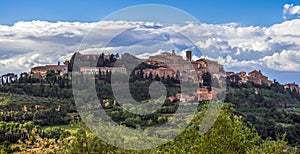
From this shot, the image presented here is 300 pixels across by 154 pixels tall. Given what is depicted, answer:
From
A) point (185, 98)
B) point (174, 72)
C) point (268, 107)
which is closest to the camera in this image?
point (185, 98)

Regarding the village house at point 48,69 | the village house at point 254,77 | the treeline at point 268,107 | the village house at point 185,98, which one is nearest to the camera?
the village house at point 185,98

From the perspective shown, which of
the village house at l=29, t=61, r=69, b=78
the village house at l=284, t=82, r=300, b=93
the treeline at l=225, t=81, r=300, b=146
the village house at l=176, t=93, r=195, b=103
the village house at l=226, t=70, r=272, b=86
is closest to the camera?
the village house at l=176, t=93, r=195, b=103

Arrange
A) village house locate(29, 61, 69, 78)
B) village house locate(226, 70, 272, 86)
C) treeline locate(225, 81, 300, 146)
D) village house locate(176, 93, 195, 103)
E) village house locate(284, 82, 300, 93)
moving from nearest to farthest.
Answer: village house locate(176, 93, 195, 103)
treeline locate(225, 81, 300, 146)
village house locate(29, 61, 69, 78)
village house locate(226, 70, 272, 86)
village house locate(284, 82, 300, 93)

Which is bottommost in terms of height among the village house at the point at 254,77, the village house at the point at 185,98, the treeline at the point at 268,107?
the treeline at the point at 268,107

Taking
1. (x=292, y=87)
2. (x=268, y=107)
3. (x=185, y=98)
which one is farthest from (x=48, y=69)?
(x=292, y=87)

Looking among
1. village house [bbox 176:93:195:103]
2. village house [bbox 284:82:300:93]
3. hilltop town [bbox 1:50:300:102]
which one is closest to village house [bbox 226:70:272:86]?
hilltop town [bbox 1:50:300:102]

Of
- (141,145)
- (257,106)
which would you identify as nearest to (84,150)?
(141,145)

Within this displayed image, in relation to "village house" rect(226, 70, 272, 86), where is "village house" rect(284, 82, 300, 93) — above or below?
below

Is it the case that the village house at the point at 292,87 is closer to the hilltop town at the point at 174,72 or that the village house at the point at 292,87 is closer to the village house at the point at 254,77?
the hilltop town at the point at 174,72

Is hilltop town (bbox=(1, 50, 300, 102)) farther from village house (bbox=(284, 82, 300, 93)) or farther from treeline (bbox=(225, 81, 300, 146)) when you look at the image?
treeline (bbox=(225, 81, 300, 146))

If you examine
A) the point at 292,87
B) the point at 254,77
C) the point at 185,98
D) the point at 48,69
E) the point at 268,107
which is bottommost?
the point at 268,107

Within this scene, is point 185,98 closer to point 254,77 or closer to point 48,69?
point 48,69

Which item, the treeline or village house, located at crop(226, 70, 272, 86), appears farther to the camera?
village house, located at crop(226, 70, 272, 86)

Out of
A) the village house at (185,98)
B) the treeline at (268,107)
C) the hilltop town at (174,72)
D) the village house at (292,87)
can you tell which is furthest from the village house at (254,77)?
the village house at (185,98)
